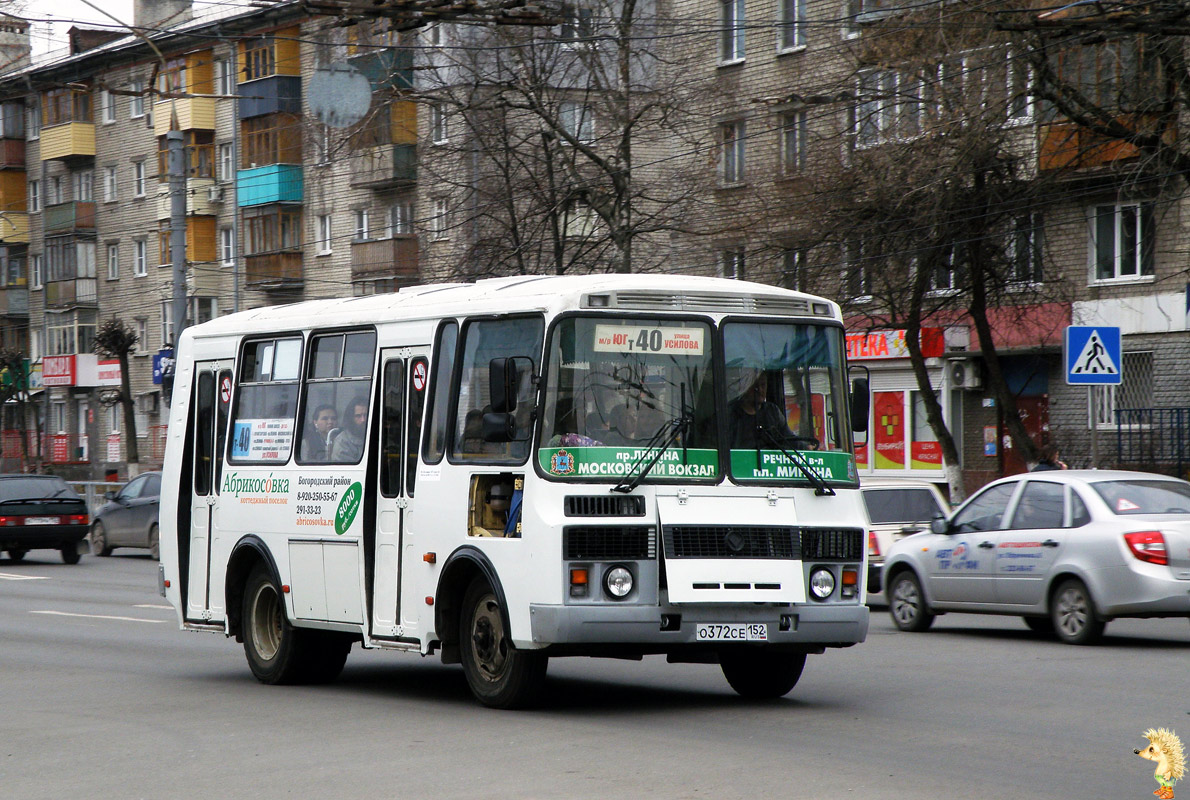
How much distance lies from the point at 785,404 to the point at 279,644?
441 centimetres

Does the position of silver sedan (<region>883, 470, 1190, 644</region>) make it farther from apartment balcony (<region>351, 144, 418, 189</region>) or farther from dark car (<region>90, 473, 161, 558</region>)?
apartment balcony (<region>351, 144, 418, 189</region>)

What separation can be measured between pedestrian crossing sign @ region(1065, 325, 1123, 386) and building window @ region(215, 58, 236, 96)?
40.9 m

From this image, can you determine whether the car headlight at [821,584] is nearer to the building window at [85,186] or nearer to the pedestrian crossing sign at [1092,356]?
the pedestrian crossing sign at [1092,356]

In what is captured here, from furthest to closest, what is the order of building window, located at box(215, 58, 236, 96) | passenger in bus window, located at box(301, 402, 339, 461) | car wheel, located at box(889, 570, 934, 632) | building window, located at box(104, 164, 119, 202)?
building window, located at box(104, 164, 119, 202) < building window, located at box(215, 58, 236, 96) < car wheel, located at box(889, 570, 934, 632) < passenger in bus window, located at box(301, 402, 339, 461)

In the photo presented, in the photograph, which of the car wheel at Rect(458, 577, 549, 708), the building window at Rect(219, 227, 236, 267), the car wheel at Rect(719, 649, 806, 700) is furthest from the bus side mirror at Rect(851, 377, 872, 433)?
the building window at Rect(219, 227, 236, 267)

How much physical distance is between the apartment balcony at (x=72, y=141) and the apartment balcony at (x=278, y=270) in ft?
44.5

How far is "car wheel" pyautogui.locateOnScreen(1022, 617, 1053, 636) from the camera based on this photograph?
16.3 metres

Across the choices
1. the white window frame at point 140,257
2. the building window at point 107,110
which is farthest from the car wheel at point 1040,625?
the building window at point 107,110

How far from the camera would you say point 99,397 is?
65.2 metres

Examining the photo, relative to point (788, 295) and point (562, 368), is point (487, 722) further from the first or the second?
point (788, 295)

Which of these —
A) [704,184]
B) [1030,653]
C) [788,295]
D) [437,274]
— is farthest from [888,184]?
[788,295]

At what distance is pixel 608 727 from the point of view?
10102mm

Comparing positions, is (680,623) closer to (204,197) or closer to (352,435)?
(352,435)

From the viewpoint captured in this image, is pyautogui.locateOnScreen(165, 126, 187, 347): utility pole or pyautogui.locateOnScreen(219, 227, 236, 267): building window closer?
pyautogui.locateOnScreen(165, 126, 187, 347): utility pole
